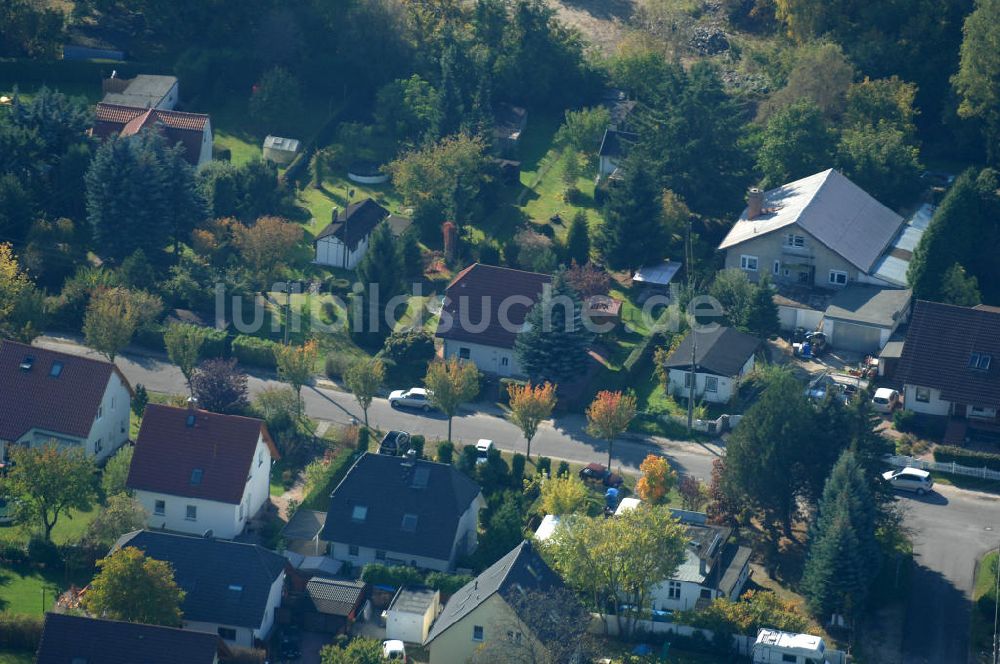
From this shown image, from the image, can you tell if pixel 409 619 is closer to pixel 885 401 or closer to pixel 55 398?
pixel 55 398

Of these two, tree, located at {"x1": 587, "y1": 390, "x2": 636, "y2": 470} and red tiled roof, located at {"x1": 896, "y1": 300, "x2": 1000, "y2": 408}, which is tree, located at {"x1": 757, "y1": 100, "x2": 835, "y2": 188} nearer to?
red tiled roof, located at {"x1": 896, "y1": 300, "x2": 1000, "y2": 408}

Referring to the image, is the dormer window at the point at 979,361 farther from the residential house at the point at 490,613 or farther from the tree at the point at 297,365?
the tree at the point at 297,365

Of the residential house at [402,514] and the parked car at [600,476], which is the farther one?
the parked car at [600,476]

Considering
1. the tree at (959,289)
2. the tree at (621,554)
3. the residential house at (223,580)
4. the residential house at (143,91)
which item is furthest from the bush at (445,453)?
the residential house at (143,91)

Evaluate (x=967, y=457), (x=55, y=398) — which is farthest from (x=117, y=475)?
(x=967, y=457)

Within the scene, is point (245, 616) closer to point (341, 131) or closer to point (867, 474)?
point (867, 474)

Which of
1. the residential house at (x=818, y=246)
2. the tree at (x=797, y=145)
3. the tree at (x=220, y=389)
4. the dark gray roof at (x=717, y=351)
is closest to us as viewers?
the tree at (x=220, y=389)

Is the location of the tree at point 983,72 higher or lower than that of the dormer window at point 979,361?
higher

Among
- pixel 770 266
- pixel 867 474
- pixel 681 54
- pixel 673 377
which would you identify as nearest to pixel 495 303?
pixel 673 377
